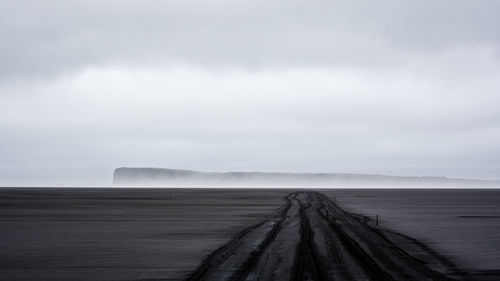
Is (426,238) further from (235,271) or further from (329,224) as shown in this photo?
(235,271)

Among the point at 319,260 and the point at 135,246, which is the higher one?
the point at 319,260

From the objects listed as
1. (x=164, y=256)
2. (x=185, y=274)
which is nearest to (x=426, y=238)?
(x=164, y=256)

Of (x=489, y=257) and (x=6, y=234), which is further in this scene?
(x=6, y=234)

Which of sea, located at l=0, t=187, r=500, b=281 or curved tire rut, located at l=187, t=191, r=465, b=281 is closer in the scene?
curved tire rut, located at l=187, t=191, r=465, b=281

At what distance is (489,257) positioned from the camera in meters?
25.4

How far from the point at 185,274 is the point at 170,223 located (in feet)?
85.4

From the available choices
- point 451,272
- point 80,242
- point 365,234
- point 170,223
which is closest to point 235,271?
point 451,272

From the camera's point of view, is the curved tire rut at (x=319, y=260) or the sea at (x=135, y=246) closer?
the curved tire rut at (x=319, y=260)

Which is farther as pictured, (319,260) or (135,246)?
(135,246)

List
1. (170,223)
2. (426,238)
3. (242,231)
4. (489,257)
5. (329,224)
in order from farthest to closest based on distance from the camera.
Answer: (170,223) → (329,224) → (242,231) → (426,238) → (489,257)

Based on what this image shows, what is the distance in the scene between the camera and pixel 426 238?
33875 millimetres

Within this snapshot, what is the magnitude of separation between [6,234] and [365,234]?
66.5 ft

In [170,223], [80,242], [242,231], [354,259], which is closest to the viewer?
[354,259]

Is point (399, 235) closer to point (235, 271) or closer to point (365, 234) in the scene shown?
point (365, 234)
